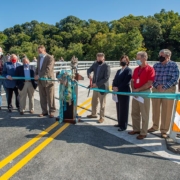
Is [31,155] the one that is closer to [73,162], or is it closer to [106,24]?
[73,162]

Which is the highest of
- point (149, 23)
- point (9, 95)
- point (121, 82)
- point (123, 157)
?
point (149, 23)

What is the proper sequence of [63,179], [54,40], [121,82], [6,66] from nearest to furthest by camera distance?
[63,179]
[121,82]
[6,66]
[54,40]

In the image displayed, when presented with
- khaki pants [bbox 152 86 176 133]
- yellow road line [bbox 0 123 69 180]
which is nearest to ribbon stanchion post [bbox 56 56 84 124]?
yellow road line [bbox 0 123 69 180]

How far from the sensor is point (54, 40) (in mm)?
100625

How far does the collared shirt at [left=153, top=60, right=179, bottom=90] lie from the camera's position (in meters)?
5.18

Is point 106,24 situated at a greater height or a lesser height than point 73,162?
greater

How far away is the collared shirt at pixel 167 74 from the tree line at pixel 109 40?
64.8m

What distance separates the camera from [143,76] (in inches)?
198

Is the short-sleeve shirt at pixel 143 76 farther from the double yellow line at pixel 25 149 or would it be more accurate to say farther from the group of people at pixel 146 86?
the double yellow line at pixel 25 149

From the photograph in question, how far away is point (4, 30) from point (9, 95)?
13666 centimetres

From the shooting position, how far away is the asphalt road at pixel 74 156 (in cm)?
353

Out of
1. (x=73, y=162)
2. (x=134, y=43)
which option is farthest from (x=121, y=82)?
(x=134, y=43)

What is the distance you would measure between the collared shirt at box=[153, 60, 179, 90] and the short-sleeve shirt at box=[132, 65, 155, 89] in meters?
0.39

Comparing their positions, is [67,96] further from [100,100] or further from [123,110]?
[123,110]
